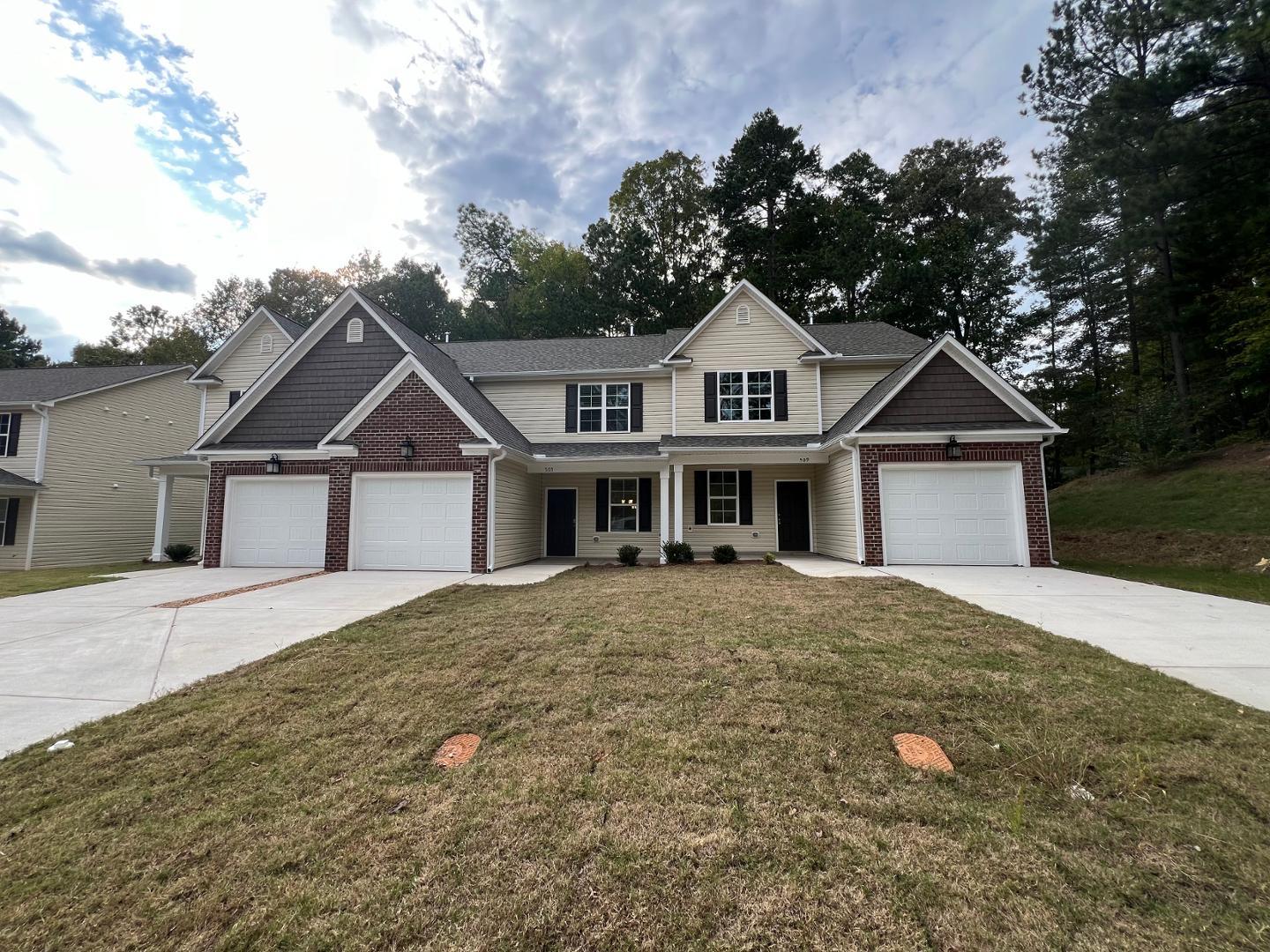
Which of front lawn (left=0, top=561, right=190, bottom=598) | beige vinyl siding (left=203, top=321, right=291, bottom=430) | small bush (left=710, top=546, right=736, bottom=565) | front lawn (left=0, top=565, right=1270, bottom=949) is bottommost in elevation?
front lawn (left=0, top=565, right=1270, bottom=949)

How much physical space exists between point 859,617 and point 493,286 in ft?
111

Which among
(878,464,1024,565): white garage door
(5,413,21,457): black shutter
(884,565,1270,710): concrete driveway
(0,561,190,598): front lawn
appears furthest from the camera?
(5,413,21,457): black shutter

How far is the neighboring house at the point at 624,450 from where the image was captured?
1118cm

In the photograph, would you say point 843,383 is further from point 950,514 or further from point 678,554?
point 678,554

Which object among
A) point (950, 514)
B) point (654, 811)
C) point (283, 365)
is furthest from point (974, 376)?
point (283, 365)

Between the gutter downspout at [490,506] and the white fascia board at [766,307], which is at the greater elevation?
the white fascia board at [766,307]

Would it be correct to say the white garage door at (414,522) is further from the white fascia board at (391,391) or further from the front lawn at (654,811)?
the front lawn at (654,811)

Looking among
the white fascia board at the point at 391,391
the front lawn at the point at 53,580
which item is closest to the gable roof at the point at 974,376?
the white fascia board at the point at 391,391

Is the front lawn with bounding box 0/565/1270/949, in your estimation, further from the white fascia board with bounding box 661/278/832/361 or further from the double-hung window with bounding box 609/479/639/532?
the white fascia board with bounding box 661/278/832/361

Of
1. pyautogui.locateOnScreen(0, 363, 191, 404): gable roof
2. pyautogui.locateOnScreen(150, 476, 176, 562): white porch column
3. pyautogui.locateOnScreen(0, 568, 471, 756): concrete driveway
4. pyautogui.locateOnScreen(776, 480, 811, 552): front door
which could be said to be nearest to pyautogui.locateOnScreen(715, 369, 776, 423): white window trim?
pyautogui.locateOnScreen(776, 480, 811, 552): front door

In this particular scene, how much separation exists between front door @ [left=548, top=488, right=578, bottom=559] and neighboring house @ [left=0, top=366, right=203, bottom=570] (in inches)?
598

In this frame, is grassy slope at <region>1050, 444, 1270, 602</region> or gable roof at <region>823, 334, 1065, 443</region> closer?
grassy slope at <region>1050, 444, 1270, 602</region>

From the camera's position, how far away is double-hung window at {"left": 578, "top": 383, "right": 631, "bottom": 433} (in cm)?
1466

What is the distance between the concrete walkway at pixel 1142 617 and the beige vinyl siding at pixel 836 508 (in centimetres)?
197
